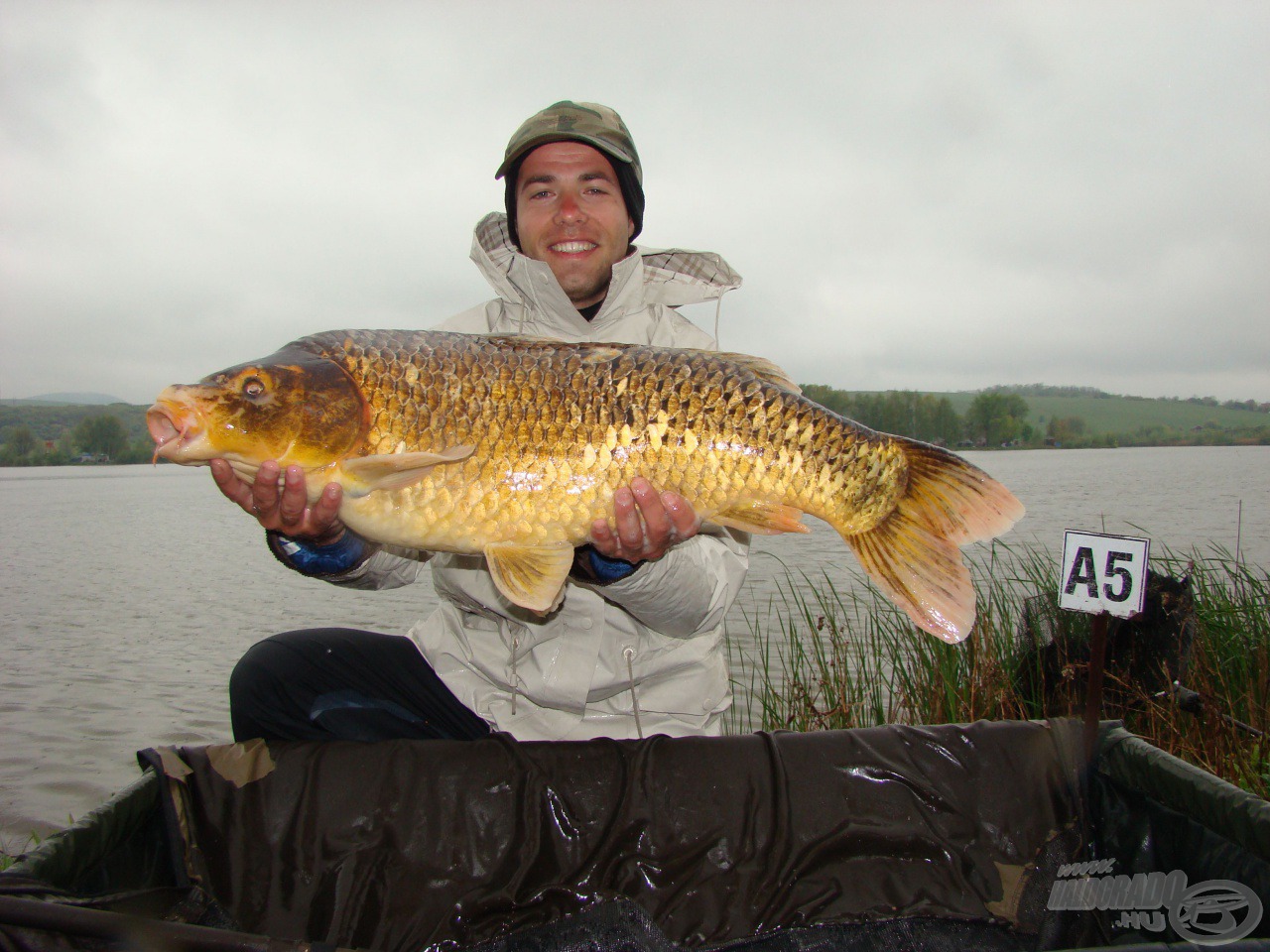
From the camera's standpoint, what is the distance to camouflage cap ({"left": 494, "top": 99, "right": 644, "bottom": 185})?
2188mm

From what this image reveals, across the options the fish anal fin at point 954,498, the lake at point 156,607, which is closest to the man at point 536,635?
the fish anal fin at point 954,498

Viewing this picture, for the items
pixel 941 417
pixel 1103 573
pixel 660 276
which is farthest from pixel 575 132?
pixel 941 417

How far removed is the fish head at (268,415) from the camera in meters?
1.45

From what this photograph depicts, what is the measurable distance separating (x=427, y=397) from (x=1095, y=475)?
21.4 metres

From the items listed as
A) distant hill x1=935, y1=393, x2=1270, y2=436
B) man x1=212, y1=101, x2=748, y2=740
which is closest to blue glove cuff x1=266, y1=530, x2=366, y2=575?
man x1=212, y1=101, x2=748, y2=740

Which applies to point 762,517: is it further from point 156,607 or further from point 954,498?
point 156,607

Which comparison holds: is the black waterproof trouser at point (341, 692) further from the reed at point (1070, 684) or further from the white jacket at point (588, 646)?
the reed at point (1070, 684)

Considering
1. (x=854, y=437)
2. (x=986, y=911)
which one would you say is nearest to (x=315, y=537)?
(x=854, y=437)

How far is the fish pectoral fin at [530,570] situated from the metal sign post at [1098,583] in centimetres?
103

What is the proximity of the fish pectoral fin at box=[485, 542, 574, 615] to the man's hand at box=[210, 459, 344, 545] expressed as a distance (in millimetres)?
313

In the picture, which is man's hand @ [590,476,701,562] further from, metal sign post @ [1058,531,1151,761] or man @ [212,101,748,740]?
metal sign post @ [1058,531,1151,761]

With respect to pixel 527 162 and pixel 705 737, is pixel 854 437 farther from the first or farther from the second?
pixel 527 162

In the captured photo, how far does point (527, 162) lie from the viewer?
2.30m

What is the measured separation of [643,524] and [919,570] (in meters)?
0.55
